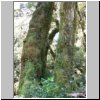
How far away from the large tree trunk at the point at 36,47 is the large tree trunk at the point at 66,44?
0.67 feet

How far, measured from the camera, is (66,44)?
8.65 m

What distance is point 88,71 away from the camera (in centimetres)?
852

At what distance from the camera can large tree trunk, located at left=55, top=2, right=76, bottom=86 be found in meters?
8.59

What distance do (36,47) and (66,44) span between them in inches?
17.9

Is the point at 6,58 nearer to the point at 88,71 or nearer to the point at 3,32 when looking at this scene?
the point at 3,32

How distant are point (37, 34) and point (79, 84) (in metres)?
0.99

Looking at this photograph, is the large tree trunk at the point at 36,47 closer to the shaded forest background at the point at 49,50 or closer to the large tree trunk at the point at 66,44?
the shaded forest background at the point at 49,50

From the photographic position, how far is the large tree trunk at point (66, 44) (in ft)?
28.2

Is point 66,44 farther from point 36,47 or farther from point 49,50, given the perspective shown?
point 36,47

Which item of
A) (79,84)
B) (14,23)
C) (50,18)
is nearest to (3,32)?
(14,23)

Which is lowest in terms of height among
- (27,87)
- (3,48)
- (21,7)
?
(27,87)

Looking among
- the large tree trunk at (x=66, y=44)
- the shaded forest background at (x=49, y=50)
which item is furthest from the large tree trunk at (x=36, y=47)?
the large tree trunk at (x=66, y=44)

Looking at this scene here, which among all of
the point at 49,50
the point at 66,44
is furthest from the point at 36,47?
the point at 66,44

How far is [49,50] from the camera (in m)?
8.59
